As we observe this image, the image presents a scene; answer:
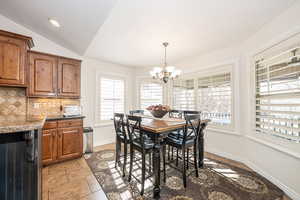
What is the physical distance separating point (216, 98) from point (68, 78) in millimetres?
3619

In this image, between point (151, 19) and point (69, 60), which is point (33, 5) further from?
point (151, 19)

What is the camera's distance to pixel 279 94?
2092 mm

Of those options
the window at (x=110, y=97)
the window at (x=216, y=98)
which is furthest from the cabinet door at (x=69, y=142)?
the window at (x=216, y=98)

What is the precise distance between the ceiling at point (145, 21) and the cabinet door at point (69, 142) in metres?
1.95

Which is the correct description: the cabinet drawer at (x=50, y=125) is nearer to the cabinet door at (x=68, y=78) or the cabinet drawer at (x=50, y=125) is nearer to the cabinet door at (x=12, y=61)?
the cabinet door at (x=68, y=78)

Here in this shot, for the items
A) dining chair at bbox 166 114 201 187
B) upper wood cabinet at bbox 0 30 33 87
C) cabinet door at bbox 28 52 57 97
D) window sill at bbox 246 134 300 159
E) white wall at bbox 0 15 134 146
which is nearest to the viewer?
window sill at bbox 246 134 300 159

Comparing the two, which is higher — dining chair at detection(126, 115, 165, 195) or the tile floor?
dining chair at detection(126, 115, 165, 195)

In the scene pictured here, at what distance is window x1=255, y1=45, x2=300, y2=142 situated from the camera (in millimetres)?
1851

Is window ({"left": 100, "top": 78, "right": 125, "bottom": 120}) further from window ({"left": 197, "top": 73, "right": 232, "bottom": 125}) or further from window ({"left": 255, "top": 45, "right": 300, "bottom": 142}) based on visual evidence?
window ({"left": 255, "top": 45, "right": 300, "bottom": 142})

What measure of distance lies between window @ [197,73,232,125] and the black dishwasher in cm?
339

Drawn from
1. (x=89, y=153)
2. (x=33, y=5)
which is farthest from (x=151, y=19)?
(x=89, y=153)

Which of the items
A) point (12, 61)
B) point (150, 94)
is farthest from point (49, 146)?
point (150, 94)

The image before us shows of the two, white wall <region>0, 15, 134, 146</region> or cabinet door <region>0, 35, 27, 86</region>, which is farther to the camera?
white wall <region>0, 15, 134, 146</region>

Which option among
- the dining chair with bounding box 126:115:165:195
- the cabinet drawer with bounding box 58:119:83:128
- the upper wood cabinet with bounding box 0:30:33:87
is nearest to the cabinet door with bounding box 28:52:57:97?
the upper wood cabinet with bounding box 0:30:33:87
